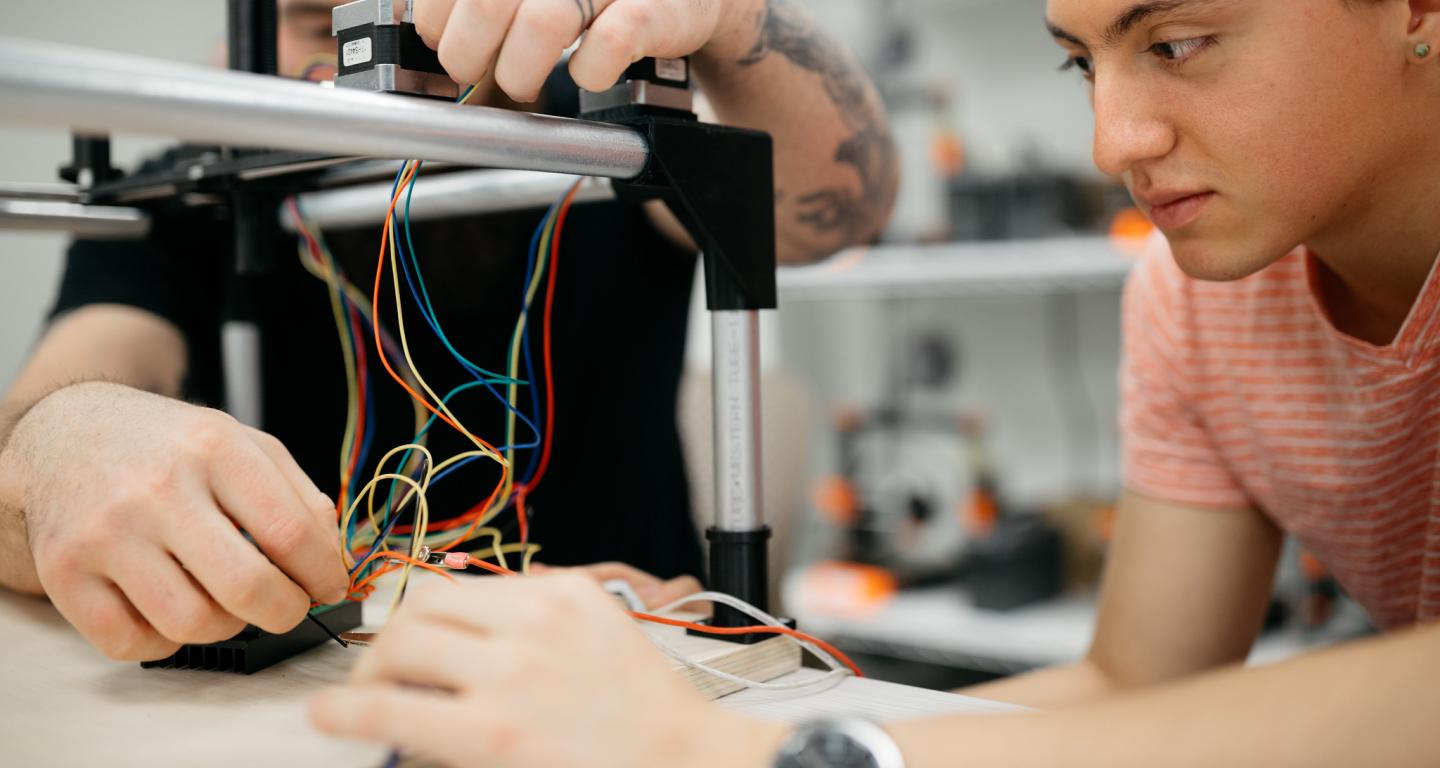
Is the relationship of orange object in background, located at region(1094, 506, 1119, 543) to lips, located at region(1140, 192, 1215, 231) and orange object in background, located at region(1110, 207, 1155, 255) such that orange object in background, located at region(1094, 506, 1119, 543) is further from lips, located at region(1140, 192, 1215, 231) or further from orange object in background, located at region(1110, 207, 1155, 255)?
lips, located at region(1140, 192, 1215, 231)

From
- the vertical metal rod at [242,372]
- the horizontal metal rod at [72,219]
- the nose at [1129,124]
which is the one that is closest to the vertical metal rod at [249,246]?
the vertical metal rod at [242,372]

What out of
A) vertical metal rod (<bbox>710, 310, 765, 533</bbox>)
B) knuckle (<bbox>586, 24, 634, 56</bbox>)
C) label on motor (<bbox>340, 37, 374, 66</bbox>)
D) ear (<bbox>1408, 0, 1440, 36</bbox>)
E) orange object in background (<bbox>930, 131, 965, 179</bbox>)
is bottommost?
vertical metal rod (<bbox>710, 310, 765, 533</bbox>)

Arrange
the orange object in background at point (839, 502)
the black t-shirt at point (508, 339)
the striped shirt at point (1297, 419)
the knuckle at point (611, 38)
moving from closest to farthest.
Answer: the knuckle at point (611, 38)
the striped shirt at point (1297, 419)
the black t-shirt at point (508, 339)
the orange object in background at point (839, 502)

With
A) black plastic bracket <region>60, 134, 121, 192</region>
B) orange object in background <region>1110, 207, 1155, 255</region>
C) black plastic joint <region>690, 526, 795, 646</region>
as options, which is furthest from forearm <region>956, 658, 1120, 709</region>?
orange object in background <region>1110, 207, 1155, 255</region>

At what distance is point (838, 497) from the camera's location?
2320mm

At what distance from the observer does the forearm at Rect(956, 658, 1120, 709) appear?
0.92m

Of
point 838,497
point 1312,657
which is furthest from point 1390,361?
point 838,497

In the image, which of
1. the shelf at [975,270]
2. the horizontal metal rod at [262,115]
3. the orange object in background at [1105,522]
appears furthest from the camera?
the orange object in background at [1105,522]

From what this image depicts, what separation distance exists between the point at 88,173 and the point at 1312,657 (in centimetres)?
99

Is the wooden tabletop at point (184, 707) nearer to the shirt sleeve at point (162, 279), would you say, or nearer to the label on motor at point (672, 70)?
the label on motor at point (672, 70)

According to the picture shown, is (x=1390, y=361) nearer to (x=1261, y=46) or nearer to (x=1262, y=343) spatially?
(x=1262, y=343)

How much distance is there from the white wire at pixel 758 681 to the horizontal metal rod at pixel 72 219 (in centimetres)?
62

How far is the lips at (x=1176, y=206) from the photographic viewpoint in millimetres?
760

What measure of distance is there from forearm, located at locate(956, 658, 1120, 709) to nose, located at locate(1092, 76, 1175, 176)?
428mm
